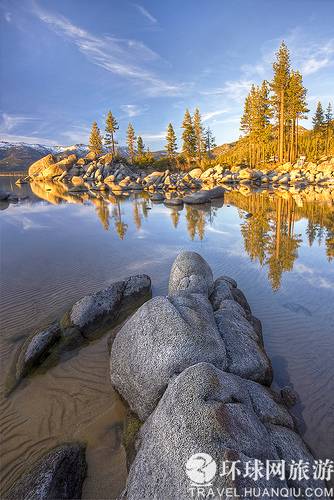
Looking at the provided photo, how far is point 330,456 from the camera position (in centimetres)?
408

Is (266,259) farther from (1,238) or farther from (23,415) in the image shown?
(1,238)

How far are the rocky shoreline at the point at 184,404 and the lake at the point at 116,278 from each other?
391 millimetres

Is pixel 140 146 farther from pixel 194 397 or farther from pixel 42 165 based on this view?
pixel 194 397

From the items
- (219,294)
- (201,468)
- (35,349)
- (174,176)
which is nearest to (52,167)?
(174,176)

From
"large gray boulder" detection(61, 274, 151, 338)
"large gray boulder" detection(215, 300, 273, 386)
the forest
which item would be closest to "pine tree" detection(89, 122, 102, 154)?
the forest

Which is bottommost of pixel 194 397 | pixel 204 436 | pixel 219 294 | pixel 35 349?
pixel 35 349

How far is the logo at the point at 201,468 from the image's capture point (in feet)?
8.68

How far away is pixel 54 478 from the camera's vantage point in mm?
3701

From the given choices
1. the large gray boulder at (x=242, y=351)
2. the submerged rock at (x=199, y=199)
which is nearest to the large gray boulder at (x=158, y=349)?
the large gray boulder at (x=242, y=351)

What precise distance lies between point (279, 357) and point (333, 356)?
1.09 meters

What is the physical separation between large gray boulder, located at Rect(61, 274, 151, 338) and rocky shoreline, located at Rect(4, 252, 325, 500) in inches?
9.8

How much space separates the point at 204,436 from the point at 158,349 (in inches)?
67.2

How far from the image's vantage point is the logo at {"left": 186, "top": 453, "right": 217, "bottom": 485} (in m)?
2.65

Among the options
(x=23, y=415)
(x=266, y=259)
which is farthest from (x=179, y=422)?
(x=266, y=259)
